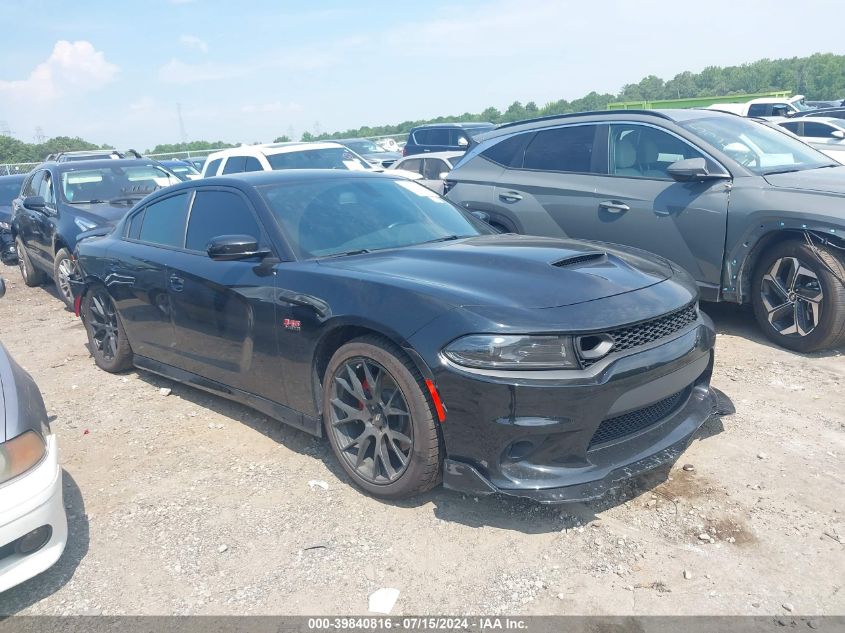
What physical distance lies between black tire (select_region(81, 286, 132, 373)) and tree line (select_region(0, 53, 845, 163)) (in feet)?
132

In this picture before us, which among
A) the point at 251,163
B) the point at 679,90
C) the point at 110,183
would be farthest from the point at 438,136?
the point at 679,90

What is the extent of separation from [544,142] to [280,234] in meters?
3.53

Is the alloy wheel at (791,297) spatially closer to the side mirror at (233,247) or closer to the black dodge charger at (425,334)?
the black dodge charger at (425,334)

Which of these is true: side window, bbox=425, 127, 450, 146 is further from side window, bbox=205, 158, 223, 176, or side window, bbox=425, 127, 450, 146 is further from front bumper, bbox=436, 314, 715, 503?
front bumper, bbox=436, 314, 715, 503

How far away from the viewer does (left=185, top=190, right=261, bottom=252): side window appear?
4242mm

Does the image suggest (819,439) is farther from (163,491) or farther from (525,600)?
(163,491)

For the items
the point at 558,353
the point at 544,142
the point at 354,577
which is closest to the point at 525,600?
the point at 354,577

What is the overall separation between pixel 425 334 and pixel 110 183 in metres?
7.48

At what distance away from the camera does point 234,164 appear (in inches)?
424

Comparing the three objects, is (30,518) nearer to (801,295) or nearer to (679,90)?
(801,295)

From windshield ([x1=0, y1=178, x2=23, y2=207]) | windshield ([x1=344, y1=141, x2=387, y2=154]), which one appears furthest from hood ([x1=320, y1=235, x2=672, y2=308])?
windshield ([x1=344, y1=141, x2=387, y2=154])

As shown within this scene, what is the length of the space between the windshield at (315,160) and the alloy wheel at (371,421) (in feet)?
24.6

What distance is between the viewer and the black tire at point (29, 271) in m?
10.2

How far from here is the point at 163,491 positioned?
3.87 m
